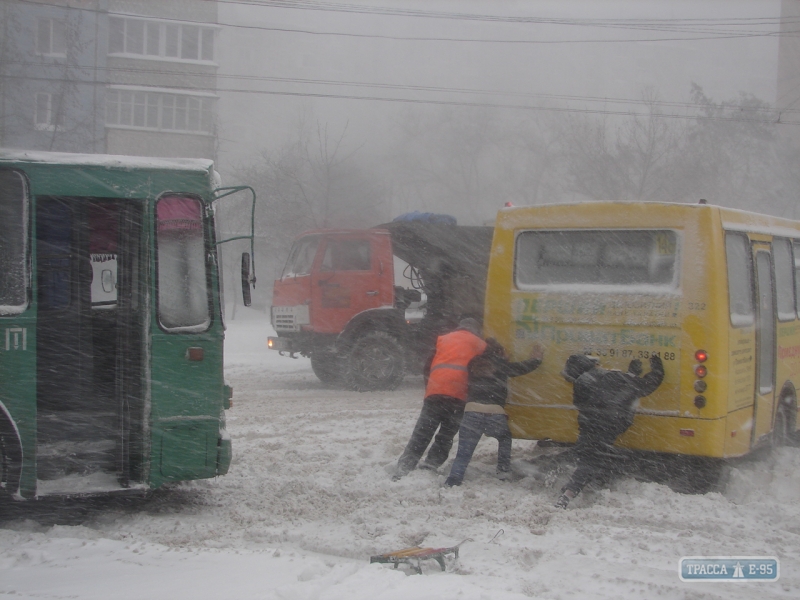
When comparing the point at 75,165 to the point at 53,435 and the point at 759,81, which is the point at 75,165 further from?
the point at 759,81

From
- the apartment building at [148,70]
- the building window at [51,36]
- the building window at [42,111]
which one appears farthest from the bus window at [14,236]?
the building window at [51,36]

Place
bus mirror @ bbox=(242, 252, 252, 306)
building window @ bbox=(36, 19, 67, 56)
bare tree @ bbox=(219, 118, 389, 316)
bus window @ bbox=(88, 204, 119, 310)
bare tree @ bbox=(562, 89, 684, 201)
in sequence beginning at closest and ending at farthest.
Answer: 1. bus mirror @ bbox=(242, 252, 252, 306)
2. bus window @ bbox=(88, 204, 119, 310)
3. bare tree @ bbox=(219, 118, 389, 316)
4. bare tree @ bbox=(562, 89, 684, 201)
5. building window @ bbox=(36, 19, 67, 56)

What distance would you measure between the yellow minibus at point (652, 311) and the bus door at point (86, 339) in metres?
3.17

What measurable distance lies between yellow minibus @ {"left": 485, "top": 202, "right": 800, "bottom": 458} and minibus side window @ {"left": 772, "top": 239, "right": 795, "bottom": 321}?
7.5 inches

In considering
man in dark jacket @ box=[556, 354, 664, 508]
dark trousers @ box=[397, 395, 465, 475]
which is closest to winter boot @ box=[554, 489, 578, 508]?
man in dark jacket @ box=[556, 354, 664, 508]

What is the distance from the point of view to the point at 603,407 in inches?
251

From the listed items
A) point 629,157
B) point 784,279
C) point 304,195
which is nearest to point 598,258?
point 784,279

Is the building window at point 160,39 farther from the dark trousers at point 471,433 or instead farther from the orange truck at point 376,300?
the dark trousers at point 471,433

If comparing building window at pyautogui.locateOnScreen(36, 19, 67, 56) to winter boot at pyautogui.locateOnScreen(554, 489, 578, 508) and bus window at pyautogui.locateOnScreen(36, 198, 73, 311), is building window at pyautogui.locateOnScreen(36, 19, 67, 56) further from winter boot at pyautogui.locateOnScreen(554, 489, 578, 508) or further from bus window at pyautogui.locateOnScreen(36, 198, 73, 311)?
winter boot at pyautogui.locateOnScreen(554, 489, 578, 508)

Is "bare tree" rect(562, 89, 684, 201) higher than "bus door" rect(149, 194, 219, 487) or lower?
higher

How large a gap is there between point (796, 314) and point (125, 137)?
105 ft

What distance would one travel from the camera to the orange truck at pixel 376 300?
501 inches

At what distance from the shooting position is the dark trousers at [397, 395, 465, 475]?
7.04 meters

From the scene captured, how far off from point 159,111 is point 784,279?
31987mm
